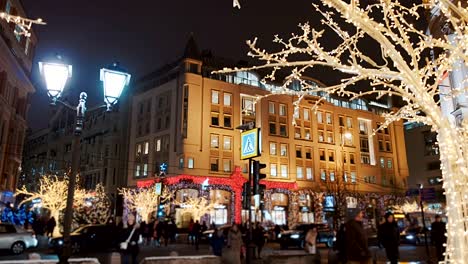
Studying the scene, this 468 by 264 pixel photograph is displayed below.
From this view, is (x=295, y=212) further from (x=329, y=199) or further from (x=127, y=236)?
(x=127, y=236)

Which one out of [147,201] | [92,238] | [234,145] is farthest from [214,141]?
[92,238]

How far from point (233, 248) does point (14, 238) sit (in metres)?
13.0

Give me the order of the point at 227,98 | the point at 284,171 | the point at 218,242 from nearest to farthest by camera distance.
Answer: the point at 218,242
the point at 227,98
the point at 284,171

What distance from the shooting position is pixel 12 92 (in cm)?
3553

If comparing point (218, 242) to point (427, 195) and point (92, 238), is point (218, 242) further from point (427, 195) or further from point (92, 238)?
point (427, 195)

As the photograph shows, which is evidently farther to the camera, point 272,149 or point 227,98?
point 272,149

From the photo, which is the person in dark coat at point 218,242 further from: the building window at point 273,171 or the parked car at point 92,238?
the building window at point 273,171

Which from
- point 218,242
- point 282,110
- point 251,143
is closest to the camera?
point 251,143

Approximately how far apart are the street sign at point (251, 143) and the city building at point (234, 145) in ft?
91.0

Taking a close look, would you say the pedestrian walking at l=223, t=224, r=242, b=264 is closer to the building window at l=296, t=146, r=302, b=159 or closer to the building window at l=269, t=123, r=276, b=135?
the building window at l=269, t=123, r=276, b=135

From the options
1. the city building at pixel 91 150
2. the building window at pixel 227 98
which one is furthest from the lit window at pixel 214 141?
the city building at pixel 91 150

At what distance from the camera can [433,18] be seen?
26.0 meters

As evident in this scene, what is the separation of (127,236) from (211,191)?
34.6 metres

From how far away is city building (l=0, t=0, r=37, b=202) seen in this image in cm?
3219
